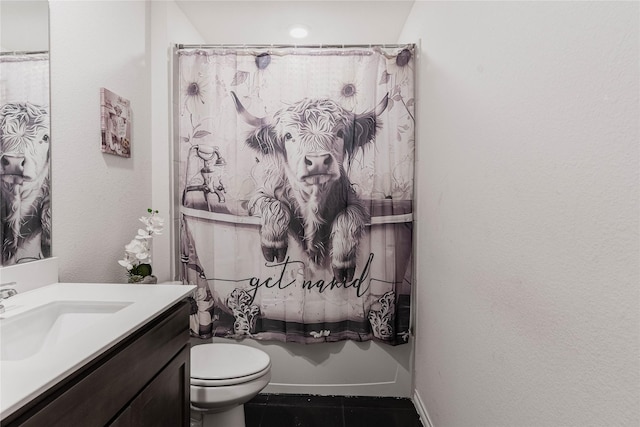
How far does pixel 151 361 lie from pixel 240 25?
211 cm

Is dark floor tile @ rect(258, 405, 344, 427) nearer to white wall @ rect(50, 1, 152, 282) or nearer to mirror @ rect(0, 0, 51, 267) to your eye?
white wall @ rect(50, 1, 152, 282)

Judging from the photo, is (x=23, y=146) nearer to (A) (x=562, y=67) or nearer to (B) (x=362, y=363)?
(A) (x=562, y=67)

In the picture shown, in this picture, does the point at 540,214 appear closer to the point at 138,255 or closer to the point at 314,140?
the point at 314,140

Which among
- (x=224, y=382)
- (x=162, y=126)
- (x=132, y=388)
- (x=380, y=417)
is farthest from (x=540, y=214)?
(x=162, y=126)

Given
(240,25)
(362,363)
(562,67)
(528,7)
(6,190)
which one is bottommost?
(362,363)

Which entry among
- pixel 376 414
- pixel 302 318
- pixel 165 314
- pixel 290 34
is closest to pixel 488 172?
pixel 165 314

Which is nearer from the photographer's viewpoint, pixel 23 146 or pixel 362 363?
pixel 23 146

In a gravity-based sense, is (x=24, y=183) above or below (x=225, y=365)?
above

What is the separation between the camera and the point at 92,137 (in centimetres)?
150

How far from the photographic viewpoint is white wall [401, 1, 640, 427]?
617 mm

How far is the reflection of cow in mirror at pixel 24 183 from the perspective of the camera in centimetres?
111

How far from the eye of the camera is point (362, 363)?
2064mm

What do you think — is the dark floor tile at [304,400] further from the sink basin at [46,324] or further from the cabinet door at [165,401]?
the sink basin at [46,324]

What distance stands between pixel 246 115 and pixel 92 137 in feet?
2.55
